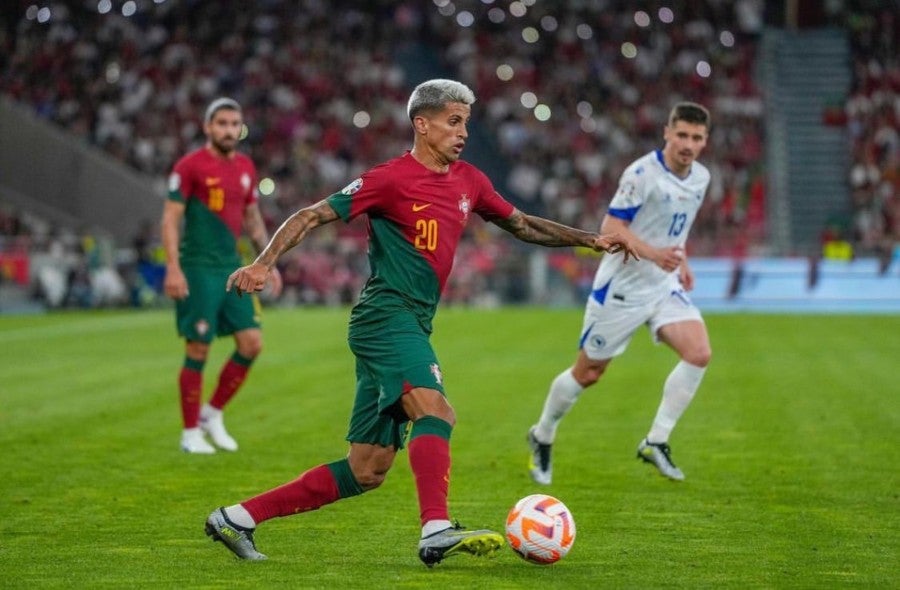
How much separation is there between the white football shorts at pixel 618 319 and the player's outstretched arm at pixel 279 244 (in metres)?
3.45

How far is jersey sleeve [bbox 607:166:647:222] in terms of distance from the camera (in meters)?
9.88

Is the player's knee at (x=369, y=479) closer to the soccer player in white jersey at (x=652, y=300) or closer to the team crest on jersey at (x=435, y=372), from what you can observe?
the team crest on jersey at (x=435, y=372)

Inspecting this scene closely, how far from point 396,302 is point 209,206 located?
4837 millimetres

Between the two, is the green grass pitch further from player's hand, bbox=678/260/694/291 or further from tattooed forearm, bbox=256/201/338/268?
tattooed forearm, bbox=256/201/338/268

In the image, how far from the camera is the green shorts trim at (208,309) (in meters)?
11.4

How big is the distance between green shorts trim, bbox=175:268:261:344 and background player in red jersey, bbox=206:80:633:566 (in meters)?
4.39

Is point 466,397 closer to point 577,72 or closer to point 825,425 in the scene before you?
point 825,425

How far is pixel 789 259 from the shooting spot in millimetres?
32312

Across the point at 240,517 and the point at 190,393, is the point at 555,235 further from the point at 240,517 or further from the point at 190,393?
the point at 190,393

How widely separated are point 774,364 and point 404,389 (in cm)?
1300

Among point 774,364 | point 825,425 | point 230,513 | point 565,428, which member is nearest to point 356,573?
point 230,513

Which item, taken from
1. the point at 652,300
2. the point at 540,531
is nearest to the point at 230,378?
the point at 652,300

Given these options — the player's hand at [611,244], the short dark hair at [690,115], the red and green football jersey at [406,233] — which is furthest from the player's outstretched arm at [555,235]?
the short dark hair at [690,115]

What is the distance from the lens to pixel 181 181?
11.4 metres
